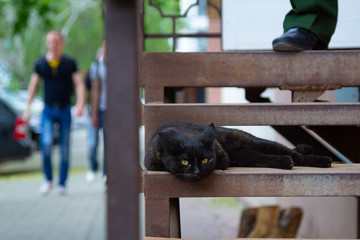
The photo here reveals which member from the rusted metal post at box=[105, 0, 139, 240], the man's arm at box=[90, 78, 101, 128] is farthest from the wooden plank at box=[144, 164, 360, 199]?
the man's arm at box=[90, 78, 101, 128]

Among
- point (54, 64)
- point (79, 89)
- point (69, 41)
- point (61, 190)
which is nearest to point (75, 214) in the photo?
point (61, 190)

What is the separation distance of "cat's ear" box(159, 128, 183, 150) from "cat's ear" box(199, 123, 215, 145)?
117mm

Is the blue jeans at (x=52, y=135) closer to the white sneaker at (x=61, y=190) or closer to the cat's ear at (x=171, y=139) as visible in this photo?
the white sneaker at (x=61, y=190)

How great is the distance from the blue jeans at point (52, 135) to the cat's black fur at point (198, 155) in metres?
5.57

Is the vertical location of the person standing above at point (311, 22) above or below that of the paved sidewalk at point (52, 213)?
above

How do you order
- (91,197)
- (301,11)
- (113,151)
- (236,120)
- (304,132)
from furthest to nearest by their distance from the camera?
(91,197)
(304,132)
(301,11)
(236,120)
(113,151)

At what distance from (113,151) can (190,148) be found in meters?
1.71

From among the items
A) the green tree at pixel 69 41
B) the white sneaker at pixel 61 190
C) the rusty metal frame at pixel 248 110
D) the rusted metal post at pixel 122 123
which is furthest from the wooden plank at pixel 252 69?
the green tree at pixel 69 41

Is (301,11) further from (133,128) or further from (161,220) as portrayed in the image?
(133,128)

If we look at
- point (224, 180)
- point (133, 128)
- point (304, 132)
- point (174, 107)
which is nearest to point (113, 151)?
point (133, 128)

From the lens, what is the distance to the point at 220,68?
3.29 m

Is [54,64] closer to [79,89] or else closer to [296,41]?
[79,89]

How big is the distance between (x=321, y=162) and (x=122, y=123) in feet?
6.00

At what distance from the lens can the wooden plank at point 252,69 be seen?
326 cm
